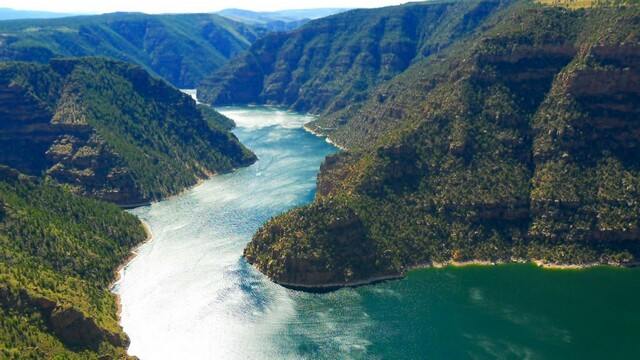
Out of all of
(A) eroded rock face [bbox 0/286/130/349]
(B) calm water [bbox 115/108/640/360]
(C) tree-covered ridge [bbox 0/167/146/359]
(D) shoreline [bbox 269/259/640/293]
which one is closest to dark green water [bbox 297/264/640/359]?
(B) calm water [bbox 115/108/640/360]

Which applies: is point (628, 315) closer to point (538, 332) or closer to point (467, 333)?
point (538, 332)

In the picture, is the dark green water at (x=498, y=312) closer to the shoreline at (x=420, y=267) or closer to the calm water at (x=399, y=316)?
the calm water at (x=399, y=316)

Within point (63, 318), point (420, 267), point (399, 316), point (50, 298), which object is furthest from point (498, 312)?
point (50, 298)

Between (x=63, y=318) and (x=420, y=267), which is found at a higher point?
(x=63, y=318)

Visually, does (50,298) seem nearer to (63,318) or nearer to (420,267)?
(63,318)

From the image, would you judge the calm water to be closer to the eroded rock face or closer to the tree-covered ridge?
the tree-covered ridge

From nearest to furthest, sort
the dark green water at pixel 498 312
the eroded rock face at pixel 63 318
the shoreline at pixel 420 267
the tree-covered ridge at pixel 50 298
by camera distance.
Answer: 1. the tree-covered ridge at pixel 50 298
2. the eroded rock face at pixel 63 318
3. the dark green water at pixel 498 312
4. the shoreline at pixel 420 267

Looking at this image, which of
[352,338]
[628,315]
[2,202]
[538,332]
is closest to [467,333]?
[538,332]

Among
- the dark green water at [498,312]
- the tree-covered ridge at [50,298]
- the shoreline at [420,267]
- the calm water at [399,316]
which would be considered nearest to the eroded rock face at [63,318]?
the tree-covered ridge at [50,298]
